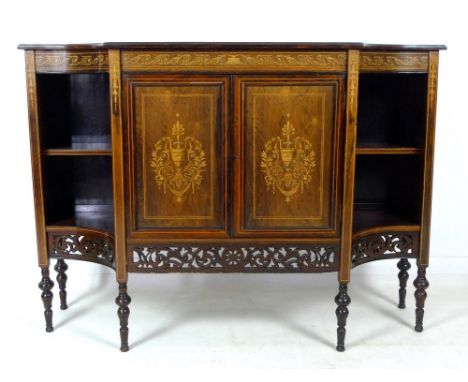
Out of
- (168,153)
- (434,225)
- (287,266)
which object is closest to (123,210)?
(168,153)

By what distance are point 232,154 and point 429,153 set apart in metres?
0.95

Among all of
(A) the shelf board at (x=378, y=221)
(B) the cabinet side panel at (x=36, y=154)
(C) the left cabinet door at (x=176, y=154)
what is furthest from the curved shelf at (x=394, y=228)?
(B) the cabinet side panel at (x=36, y=154)

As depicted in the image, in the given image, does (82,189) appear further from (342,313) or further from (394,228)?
(394,228)

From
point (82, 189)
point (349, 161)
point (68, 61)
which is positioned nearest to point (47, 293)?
point (82, 189)

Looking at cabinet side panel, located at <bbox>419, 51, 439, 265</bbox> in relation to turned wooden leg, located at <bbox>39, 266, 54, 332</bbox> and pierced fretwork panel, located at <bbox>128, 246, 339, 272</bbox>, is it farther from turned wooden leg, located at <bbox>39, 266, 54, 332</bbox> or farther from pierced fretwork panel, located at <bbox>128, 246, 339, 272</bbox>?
turned wooden leg, located at <bbox>39, 266, 54, 332</bbox>

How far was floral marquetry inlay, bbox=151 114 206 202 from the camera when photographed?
272 centimetres

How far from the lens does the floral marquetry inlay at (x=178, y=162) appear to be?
8.92 feet

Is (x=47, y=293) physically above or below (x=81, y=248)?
below

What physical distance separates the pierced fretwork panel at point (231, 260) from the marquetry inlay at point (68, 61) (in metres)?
0.88

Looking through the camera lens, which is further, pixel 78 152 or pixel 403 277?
pixel 403 277
